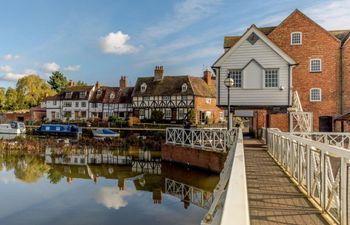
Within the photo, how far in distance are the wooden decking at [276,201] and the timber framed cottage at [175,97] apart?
128ft

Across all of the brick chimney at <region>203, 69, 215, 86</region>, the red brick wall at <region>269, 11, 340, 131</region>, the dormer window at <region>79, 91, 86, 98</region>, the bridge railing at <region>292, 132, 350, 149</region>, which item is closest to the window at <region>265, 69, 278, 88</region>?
the bridge railing at <region>292, 132, 350, 149</region>

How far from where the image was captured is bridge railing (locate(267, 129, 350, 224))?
4.81 m

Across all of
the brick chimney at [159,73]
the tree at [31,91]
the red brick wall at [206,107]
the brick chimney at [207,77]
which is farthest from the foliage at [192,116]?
the tree at [31,91]

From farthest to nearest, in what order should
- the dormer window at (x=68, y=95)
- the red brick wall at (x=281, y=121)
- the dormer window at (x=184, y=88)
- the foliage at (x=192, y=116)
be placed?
the dormer window at (x=68, y=95) < the dormer window at (x=184, y=88) < the foliage at (x=192, y=116) < the red brick wall at (x=281, y=121)

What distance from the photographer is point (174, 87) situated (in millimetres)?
51438

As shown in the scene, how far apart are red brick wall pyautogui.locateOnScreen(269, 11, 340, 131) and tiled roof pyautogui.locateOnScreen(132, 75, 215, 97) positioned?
72.2 feet

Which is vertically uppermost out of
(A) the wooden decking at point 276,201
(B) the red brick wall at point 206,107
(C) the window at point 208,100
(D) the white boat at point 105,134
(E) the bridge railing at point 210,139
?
(C) the window at point 208,100

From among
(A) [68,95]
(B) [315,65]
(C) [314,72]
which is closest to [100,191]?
(C) [314,72]

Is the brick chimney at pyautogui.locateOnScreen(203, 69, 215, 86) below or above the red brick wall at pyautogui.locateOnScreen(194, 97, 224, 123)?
above

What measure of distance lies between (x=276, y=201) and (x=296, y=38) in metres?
25.0

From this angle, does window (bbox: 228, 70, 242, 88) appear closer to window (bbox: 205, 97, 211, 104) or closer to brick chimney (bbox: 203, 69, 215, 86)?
window (bbox: 205, 97, 211, 104)

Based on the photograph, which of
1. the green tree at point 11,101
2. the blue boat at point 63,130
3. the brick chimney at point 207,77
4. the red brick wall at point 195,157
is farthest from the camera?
the green tree at point 11,101

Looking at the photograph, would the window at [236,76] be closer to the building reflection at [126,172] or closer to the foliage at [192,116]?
the building reflection at [126,172]

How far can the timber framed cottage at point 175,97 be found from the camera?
49.8 m
